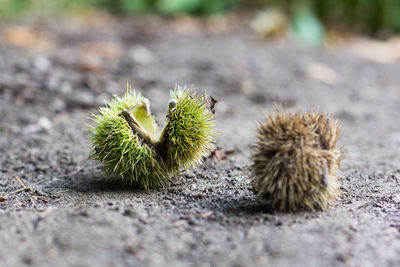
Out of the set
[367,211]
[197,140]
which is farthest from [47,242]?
[367,211]

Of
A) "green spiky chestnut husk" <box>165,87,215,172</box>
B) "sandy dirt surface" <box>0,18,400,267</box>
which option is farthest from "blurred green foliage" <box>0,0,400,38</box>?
"green spiky chestnut husk" <box>165,87,215,172</box>

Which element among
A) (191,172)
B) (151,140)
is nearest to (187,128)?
(151,140)

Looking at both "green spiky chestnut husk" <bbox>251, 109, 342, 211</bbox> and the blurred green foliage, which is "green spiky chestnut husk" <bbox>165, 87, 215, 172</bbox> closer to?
"green spiky chestnut husk" <bbox>251, 109, 342, 211</bbox>

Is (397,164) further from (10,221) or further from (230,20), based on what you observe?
(230,20)

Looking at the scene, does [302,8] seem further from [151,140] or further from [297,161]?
[297,161]

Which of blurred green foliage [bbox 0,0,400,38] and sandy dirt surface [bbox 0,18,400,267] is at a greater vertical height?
blurred green foliage [bbox 0,0,400,38]

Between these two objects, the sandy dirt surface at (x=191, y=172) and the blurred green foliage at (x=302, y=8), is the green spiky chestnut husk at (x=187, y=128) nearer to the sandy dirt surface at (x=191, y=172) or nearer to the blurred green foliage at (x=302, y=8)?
the sandy dirt surface at (x=191, y=172)
